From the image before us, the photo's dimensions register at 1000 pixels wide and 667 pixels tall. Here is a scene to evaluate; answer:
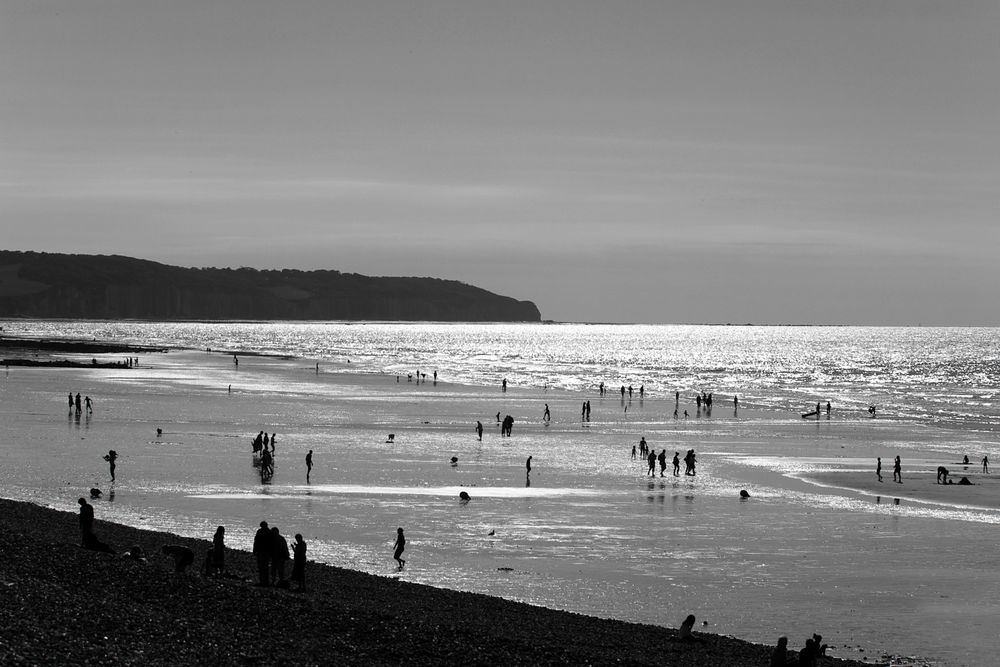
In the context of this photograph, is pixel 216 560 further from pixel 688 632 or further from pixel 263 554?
pixel 688 632

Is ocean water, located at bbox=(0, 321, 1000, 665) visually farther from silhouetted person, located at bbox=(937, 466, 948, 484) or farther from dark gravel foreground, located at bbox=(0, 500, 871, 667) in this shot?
silhouetted person, located at bbox=(937, 466, 948, 484)

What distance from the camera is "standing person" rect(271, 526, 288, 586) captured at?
17750mm

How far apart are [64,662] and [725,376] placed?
364 feet

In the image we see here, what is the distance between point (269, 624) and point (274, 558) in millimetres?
2910

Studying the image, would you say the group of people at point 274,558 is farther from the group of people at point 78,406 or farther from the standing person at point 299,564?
the group of people at point 78,406

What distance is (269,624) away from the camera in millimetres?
15125

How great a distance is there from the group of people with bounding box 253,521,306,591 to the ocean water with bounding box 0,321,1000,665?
3.35 m

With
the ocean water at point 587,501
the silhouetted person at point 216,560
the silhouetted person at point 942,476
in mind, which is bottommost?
the ocean water at point 587,501

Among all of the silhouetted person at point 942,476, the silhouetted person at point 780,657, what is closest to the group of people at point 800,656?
the silhouetted person at point 780,657

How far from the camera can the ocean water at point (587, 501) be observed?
2022 cm

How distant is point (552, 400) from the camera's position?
7625 centimetres

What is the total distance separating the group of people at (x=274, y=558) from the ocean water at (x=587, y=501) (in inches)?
132

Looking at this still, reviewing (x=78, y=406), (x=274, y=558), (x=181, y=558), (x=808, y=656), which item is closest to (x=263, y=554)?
(x=274, y=558)

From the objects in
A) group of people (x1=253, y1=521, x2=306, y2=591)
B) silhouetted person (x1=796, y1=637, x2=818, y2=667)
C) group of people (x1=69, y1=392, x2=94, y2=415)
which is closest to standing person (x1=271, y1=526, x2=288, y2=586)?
group of people (x1=253, y1=521, x2=306, y2=591)
